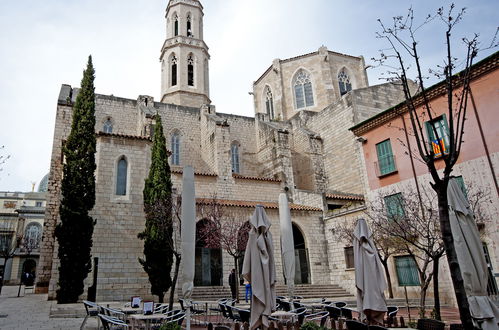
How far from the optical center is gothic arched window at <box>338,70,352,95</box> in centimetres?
3039

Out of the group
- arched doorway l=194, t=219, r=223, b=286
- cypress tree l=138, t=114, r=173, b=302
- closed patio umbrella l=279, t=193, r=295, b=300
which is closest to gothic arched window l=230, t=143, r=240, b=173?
arched doorway l=194, t=219, r=223, b=286

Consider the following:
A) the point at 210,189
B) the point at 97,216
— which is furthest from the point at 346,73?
the point at 97,216

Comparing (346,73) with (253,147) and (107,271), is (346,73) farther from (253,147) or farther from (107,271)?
(107,271)

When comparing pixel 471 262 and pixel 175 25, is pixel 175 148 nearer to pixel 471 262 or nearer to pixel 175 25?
pixel 175 25

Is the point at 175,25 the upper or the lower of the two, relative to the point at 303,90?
upper

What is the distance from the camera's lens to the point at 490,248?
11.1m

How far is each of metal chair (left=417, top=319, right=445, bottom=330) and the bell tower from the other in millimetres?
27441

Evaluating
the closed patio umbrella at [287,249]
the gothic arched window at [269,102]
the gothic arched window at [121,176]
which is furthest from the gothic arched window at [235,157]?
the closed patio umbrella at [287,249]

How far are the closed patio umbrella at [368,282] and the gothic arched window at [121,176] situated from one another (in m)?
11.5

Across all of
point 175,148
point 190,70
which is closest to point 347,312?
point 175,148

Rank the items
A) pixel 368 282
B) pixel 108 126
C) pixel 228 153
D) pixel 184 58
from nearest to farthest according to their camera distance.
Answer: pixel 368 282 → pixel 228 153 → pixel 108 126 → pixel 184 58

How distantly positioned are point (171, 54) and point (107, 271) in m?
23.8

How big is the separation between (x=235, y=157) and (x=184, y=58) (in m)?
11.8

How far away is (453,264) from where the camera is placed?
485 cm
